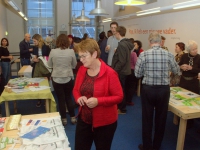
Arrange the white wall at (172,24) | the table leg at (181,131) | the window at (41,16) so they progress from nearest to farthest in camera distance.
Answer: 1. the table leg at (181,131)
2. the white wall at (172,24)
3. the window at (41,16)

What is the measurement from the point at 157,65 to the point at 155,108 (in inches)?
22.9

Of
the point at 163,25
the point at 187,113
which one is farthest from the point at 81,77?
the point at 163,25

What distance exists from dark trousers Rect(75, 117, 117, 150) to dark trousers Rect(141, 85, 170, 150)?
0.87m

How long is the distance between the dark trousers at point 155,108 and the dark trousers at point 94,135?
874 millimetres

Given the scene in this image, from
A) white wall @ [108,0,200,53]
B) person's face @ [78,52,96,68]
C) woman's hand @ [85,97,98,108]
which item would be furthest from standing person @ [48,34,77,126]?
white wall @ [108,0,200,53]

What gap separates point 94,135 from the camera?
1.89 metres

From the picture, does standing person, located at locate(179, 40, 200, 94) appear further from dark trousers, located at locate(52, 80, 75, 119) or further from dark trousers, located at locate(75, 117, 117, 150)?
dark trousers, located at locate(75, 117, 117, 150)

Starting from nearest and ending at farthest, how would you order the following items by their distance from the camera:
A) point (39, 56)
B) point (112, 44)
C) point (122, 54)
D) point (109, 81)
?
1. point (109, 81)
2. point (122, 54)
3. point (39, 56)
4. point (112, 44)

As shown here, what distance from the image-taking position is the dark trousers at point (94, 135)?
6.02ft

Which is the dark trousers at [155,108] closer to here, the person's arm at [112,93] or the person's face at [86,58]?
the person's arm at [112,93]

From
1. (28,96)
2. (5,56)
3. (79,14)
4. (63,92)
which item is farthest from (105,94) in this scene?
(79,14)

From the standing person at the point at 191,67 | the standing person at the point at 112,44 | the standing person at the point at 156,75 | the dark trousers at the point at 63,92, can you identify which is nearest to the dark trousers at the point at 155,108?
the standing person at the point at 156,75

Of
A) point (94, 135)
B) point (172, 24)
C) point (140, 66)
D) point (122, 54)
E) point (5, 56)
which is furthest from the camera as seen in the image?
point (5, 56)

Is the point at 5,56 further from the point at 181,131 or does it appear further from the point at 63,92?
the point at 181,131
